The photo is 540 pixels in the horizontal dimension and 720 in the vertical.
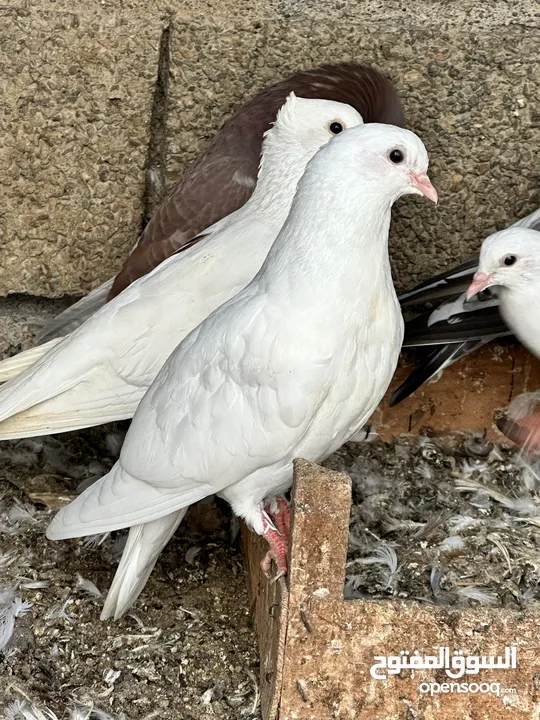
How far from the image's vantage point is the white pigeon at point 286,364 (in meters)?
1.66

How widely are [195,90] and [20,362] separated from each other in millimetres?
687

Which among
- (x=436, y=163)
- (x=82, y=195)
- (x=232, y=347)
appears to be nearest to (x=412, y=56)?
(x=436, y=163)

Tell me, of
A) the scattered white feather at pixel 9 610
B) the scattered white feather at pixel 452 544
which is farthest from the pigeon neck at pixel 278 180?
the scattered white feather at pixel 9 610

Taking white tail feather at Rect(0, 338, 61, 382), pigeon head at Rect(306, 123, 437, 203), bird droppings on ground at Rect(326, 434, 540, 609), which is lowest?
bird droppings on ground at Rect(326, 434, 540, 609)

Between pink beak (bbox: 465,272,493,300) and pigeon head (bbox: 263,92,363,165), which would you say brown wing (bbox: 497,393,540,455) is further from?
pigeon head (bbox: 263,92,363,165)

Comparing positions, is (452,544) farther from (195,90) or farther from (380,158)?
(195,90)

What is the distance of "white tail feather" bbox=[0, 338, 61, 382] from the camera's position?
2215mm

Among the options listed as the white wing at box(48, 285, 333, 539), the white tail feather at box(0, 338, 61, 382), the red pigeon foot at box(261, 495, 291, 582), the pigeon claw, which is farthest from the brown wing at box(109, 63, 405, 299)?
the pigeon claw

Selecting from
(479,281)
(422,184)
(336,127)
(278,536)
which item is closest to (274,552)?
(278,536)

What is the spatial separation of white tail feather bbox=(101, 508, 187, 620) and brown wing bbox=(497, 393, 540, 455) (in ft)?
2.98

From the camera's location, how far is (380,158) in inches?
64.8

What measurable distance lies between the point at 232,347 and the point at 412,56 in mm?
928

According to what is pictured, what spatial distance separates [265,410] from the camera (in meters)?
1.69

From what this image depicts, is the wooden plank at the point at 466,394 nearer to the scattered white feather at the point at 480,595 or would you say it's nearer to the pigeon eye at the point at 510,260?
the pigeon eye at the point at 510,260
